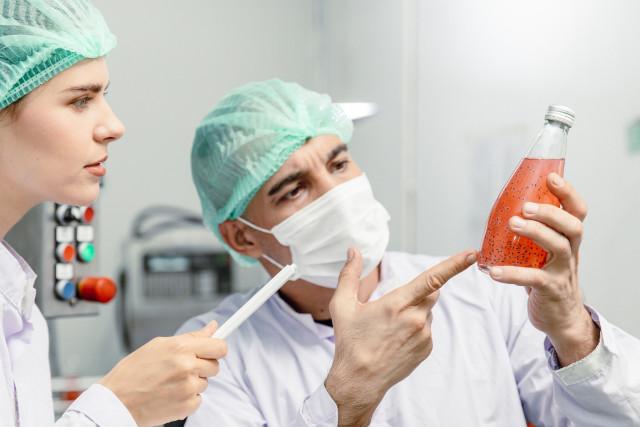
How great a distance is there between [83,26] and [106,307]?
110 cm

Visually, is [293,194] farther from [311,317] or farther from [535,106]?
[535,106]

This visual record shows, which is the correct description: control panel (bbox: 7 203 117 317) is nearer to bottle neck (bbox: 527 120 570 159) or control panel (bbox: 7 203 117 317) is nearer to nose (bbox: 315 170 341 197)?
nose (bbox: 315 170 341 197)

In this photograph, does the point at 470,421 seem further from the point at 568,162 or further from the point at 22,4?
the point at 22,4

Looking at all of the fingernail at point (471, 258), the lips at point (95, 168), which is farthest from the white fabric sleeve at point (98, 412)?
the fingernail at point (471, 258)

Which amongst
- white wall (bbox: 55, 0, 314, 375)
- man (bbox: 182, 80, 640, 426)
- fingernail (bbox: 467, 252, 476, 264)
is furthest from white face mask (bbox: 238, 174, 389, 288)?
white wall (bbox: 55, 0, 314, 375)

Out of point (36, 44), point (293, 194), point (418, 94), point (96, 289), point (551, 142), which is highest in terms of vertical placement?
point (36, 44)

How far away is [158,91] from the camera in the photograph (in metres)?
2.12

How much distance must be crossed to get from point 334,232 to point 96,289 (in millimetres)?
598

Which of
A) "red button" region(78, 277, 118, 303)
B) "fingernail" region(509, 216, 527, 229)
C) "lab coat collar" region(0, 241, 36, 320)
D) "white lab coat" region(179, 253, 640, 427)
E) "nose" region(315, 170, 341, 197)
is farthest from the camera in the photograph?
"red button" region(78, 277, 118, 303)

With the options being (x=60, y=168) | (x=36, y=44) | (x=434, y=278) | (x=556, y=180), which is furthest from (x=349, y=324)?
(x=36, y=44)

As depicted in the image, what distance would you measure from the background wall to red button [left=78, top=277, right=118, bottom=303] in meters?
0.30

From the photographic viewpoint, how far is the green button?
1.68 meters

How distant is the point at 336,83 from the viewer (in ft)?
8.09

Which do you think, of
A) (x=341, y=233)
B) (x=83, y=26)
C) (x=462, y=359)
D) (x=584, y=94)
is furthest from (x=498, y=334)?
(x=83, y=26)
